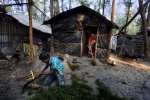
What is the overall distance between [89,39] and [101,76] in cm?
773

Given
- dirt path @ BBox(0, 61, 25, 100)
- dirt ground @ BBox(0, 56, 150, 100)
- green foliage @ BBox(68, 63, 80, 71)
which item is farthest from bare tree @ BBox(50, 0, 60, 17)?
green foliage @ BBox(68, 63, 80, 71)

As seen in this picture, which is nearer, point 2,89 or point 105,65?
point 2,89

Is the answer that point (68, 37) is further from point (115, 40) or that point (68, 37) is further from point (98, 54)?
point (115, 40)

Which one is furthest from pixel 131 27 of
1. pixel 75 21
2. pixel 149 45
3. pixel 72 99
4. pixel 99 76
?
pixel 72 99

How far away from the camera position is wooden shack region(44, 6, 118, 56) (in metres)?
24.7

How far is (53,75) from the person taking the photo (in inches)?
454

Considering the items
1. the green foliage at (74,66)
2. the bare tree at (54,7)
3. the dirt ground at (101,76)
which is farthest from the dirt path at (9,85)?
the bare tree at (54,7)

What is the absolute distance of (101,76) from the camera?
1744 centimetres

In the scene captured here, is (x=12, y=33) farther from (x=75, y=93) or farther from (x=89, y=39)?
(x=75, y=93)

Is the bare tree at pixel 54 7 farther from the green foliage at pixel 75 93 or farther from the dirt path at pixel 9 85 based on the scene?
the green foliage at pixel 75 93

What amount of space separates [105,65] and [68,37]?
5.32 metres

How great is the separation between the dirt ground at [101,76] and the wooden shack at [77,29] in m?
2.94

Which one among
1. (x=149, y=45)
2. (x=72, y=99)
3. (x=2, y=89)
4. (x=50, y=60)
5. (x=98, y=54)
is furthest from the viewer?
(x=149, y=45)

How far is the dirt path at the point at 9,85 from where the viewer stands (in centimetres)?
1292
